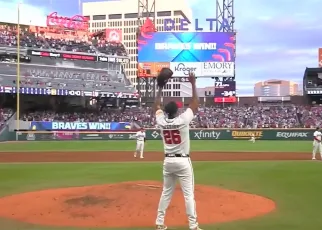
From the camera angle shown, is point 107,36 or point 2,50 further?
point 107,36

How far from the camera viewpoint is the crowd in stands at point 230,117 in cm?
6044

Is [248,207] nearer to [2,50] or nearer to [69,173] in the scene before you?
[69,173]

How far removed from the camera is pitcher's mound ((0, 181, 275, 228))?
8.42 m

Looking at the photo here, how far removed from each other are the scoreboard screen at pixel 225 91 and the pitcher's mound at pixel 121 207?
51.3m

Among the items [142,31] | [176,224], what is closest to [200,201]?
[176,224]

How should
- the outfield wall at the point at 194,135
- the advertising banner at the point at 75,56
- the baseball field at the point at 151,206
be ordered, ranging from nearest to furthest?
1. the baseball field at the point at 151,206
2. the outfield wall at the point at 194,135
3. the advertising banner at the point at 75,56

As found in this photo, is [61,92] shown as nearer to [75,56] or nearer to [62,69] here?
[62,69]

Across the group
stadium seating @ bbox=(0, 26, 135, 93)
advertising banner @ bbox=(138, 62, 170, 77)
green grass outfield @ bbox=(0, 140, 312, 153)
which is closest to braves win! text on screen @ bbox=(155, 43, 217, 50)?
advertising banner @ bbox=(138, 62, 170, 77)

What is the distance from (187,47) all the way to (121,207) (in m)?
51.5

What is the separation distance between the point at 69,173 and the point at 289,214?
11188 mm

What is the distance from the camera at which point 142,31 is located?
197ft

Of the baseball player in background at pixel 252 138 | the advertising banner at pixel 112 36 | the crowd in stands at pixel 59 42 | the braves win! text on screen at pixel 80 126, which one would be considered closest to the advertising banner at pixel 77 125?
the braves win! text on screen at pixel 80 126

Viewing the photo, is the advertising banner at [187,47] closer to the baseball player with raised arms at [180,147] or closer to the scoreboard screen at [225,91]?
the scoreboard screen at [225,91]

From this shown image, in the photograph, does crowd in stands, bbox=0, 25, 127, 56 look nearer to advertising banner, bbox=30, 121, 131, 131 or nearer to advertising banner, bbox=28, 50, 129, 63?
advertising banner, bbox=28, 50, 129, 63
